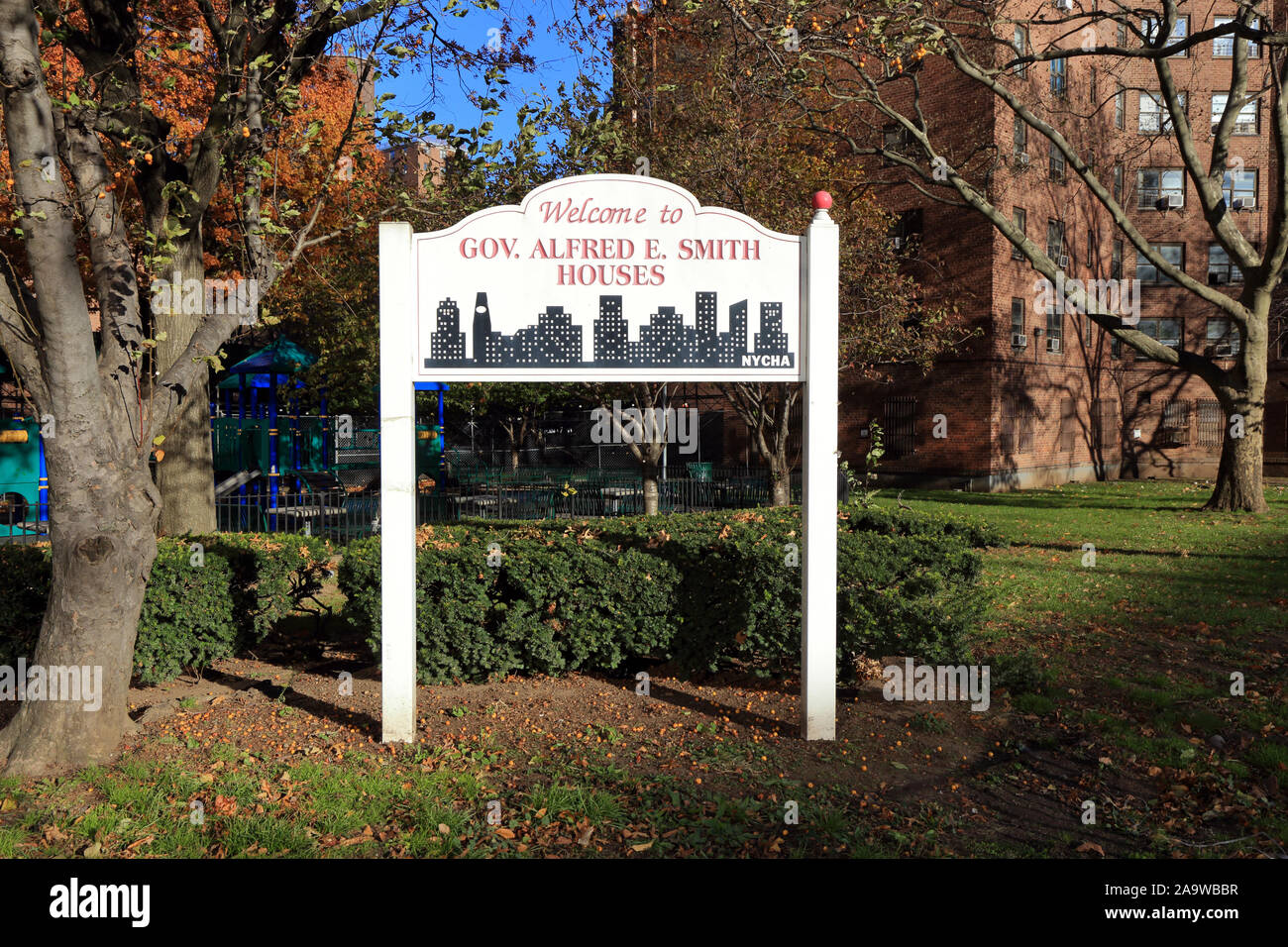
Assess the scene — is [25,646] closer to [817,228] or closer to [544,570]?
[544,570]

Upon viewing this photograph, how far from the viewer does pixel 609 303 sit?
17.2 ft

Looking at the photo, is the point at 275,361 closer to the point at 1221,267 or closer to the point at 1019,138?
the point at 1019,138

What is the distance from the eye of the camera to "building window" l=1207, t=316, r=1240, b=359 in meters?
30.8

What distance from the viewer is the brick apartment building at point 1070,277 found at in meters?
24.2

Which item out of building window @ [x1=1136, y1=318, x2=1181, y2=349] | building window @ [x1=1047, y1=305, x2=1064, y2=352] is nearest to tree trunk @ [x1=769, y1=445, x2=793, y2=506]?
building window @ [x1=1047, y1=305, x2=1064, y2=352]

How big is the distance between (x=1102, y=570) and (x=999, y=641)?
175 inches

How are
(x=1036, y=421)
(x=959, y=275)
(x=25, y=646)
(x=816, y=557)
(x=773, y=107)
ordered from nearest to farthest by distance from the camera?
(x=816, y=557)
(x=25, y=646)
(x=773, y=107)
(x=959, y=275)
(x=1036, y=421)

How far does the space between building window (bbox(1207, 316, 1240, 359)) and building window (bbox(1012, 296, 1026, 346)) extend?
909 cm

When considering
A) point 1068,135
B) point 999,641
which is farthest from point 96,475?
point 1068,135

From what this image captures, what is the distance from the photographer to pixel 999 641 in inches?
307

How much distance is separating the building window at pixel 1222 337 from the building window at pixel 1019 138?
11060mm

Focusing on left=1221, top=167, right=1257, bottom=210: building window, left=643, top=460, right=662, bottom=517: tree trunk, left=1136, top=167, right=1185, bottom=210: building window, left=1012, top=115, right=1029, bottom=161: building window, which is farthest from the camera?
left=1136, top=167, right=1185, bottom=210: building window

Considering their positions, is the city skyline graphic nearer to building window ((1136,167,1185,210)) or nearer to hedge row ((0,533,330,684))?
hedge row ((0,533,330,684))

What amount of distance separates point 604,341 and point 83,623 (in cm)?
324
